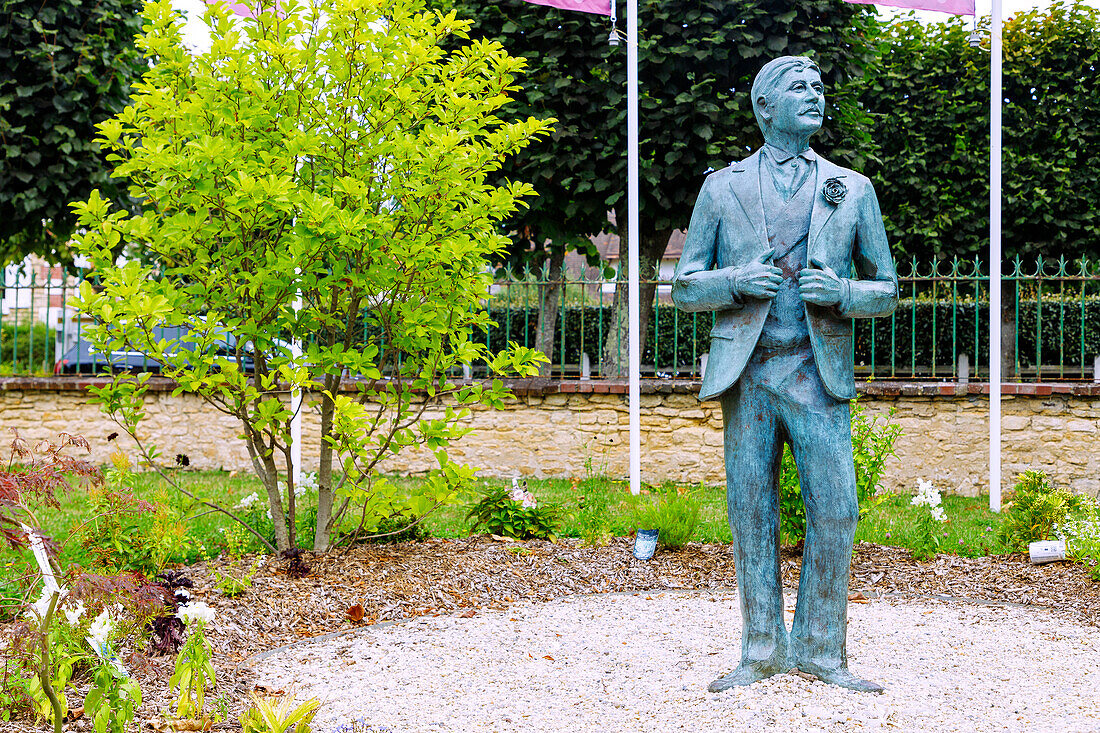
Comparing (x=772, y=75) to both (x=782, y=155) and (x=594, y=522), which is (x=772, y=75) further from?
(x=594, y=522)

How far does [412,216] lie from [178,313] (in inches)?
53.8

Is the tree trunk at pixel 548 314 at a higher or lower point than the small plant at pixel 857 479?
higher

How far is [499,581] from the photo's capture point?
18.6 ft

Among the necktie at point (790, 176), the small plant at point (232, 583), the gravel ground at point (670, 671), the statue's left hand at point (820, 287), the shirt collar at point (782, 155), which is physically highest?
the shirt collar at point (782, 155)

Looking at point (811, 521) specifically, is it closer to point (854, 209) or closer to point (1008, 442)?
point (854, 209)

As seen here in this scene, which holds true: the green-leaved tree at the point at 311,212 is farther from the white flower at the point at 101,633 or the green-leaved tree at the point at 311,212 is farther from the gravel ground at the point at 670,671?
the white flower at the point at 101,633

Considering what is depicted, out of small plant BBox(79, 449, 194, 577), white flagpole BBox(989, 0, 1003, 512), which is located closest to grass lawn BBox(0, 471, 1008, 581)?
small plant BBox(79, 449, 194, 577)

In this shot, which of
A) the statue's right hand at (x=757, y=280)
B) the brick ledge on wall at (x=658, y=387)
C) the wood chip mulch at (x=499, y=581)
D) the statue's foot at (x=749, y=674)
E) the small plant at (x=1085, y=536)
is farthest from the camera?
the brick ledge on wall at (x=658, y=387)

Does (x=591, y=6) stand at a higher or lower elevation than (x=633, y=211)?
higher

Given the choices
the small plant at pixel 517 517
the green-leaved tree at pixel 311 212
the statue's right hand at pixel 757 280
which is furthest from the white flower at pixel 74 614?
the small plant at pixel 517 517

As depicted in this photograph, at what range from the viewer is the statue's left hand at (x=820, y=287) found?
11.6 ft

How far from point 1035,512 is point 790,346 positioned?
352 cm

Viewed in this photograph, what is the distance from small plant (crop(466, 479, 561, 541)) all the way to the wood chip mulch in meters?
0.12

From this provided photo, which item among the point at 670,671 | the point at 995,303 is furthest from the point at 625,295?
the point at 670,671
